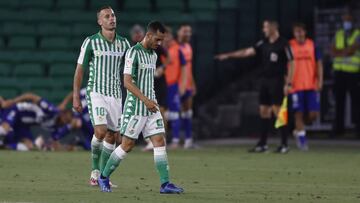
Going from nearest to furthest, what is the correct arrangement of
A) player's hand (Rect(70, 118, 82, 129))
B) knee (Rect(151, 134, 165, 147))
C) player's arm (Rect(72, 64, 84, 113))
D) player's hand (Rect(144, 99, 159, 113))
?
player's hand (Rect(144, 99, 159, 113))
knee (Rect(151, 134, 165, 147))
player's arm (Rect(72, 64, 84, 113))
player's hand (Rect(70, 118, 82, 129))

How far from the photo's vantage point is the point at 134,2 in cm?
2634

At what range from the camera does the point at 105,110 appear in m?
13.9

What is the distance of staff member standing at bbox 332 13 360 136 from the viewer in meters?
24.0

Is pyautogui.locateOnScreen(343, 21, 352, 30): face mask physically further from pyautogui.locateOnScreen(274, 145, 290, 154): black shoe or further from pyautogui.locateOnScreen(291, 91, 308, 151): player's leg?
pyautogui.locateOnScreen(274, 145, 290, 154): black shoe

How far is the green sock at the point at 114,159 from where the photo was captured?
13.0 meters

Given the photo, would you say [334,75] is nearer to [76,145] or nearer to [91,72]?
[76,145]

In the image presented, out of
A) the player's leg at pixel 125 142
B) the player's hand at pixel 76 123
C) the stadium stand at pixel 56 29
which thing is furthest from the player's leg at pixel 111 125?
the stadium stand at pixel 56 29

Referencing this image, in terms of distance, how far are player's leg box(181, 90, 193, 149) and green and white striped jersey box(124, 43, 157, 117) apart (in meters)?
9.87

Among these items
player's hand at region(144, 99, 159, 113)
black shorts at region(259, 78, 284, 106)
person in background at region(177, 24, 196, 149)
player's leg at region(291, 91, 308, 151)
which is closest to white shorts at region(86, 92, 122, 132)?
player's hand at region(144, 99, 159, 113)

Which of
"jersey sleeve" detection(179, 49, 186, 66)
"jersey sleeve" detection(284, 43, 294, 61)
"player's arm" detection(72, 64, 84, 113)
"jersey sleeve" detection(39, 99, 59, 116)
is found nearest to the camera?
"player's arm" detection(72, 64, 84, 113)

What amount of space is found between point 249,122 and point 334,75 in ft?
6.89

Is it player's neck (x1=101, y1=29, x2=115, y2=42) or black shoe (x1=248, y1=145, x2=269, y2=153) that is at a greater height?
player's neck (x1=101, y1=29, x2=115, y2=42)

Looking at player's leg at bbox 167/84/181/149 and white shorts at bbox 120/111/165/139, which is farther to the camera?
player's leg at bbox 167/84/181/149

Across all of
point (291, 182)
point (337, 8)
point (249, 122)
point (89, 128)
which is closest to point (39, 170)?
point (291, 182)
